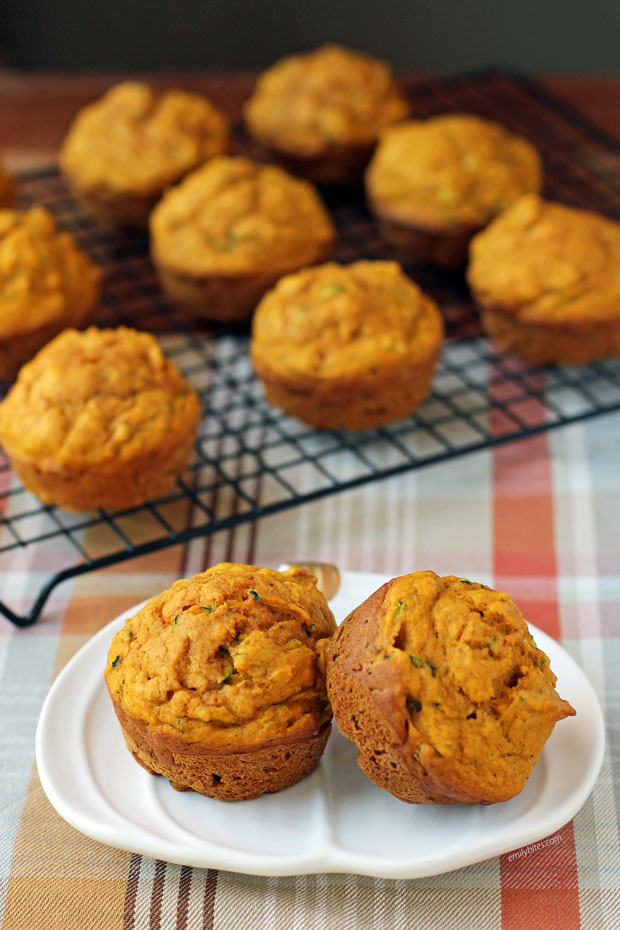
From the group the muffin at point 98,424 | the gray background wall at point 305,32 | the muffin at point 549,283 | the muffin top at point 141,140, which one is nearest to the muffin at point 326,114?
the muffin top at point 141,140

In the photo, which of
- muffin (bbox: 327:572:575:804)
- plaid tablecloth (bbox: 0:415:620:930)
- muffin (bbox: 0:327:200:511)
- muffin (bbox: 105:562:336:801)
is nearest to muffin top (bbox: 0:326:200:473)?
muffin (bbox: 0:327:200:511)

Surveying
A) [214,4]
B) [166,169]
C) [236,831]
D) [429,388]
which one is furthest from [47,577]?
[214,4]

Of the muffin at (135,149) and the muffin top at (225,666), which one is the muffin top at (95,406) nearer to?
the muffin top at (225,666)

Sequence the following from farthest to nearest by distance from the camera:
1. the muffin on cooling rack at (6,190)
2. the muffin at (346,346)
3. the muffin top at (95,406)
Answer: the muffin on cooling rack at (6,190) → the muffin at (346,346) → the muffin top at (95,406)

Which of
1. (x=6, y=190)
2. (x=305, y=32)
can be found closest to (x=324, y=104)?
(x=6, y=190)

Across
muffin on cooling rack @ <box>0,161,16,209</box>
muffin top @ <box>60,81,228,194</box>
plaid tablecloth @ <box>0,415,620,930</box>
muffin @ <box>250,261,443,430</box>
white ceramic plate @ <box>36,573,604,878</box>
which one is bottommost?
plaid tablecloth @ <box>0,415,620,930</box>

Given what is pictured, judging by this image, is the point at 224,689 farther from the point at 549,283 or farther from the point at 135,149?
the point at 135,149

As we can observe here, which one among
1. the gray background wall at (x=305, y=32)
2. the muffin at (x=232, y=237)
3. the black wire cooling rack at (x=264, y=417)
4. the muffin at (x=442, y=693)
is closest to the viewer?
the muffin at (x=442, y=693)

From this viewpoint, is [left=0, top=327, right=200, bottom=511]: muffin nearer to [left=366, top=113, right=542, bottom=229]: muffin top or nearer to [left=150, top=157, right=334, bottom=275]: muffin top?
[left=150, top=157, right=334, bottom=275]: muffin top
